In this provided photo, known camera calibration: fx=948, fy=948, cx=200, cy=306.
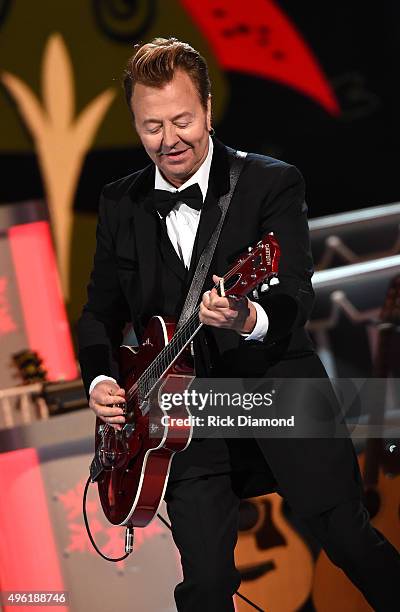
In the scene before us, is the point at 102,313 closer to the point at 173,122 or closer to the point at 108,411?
the point at 108,411

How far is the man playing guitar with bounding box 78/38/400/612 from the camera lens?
8.03 ft

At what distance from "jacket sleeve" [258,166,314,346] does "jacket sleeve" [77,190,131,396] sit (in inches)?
20.9

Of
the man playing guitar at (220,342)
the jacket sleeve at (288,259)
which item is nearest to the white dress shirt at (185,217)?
the man playing guitar at (220,342)

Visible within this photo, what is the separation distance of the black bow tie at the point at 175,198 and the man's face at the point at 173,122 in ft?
0.19

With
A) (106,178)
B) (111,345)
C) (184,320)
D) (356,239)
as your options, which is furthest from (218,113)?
(184,320)

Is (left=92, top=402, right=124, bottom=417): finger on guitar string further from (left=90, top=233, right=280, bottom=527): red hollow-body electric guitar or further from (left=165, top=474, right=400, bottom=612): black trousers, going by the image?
(left=165, top=474, right=400, bottom=612): black trousers

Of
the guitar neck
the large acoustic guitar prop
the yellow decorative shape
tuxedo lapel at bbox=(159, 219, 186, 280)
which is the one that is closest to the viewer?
the guitar neck

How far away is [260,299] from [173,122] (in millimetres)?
522

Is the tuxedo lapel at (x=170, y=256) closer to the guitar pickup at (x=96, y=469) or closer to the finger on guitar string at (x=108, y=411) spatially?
the finger on guitar string at (x=108, y=411)

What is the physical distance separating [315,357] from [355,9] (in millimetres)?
2483

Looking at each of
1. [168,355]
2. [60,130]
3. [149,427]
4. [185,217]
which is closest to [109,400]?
[149,427]

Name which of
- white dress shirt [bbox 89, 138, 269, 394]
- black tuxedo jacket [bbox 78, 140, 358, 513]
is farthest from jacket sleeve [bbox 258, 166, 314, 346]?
white dress shirt [bbox 89, 138, 269, 394]

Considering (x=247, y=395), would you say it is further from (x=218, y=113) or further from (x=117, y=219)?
(x=218, y=113)

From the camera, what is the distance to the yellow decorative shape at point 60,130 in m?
4.07
